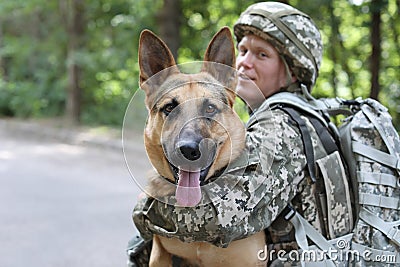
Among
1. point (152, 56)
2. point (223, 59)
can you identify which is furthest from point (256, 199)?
point (152, 56)

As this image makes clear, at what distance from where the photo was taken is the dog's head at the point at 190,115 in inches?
78.5

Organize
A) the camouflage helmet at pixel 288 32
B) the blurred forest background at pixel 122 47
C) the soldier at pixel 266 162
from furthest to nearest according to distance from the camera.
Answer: the blurred forest background at pixel 122 47 → the camouflage helmet at pixel 288 32 → the soldier at pixel 266 162

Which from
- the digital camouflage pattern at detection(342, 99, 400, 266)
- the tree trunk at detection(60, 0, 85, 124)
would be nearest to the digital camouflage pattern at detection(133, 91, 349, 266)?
the digital camouflage pattern at detection(342, 99, 400, 266)

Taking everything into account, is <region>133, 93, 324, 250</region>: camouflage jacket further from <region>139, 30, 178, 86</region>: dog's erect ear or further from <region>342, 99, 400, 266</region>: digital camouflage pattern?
<region>139, 30, 178, 86</region>: dog's erect ear

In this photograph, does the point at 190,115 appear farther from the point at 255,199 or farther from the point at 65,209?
the point at 65,209

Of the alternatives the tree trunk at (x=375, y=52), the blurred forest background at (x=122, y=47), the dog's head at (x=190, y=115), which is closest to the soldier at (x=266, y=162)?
the dog's head at (x=190, y=115)

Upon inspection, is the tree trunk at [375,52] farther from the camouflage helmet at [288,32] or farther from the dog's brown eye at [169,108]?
the dog's brown eye at [169,108]

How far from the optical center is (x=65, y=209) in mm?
7648

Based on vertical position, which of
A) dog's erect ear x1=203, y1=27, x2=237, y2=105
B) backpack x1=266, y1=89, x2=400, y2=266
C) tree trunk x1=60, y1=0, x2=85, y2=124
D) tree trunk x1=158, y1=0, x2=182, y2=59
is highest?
tree trunk x1=60, y1=0, x2=85, y2=124

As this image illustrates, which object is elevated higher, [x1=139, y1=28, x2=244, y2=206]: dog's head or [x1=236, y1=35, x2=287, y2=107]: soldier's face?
[x1=236, y1=35, x2=287, y2=107]: soldier's face

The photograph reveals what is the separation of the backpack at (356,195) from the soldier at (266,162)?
44mm

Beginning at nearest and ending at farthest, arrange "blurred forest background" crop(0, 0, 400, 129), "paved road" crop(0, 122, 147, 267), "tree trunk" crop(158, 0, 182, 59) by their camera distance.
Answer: "paved road" crop(0, 122, 147, 267)
"blurred forest background" crop(0, 0, 400, 129)
"tree trunk" crop(158, 0, 182, 59)

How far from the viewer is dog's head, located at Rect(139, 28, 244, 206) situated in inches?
78.5

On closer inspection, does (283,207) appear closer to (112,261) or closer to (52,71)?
(112,261)
